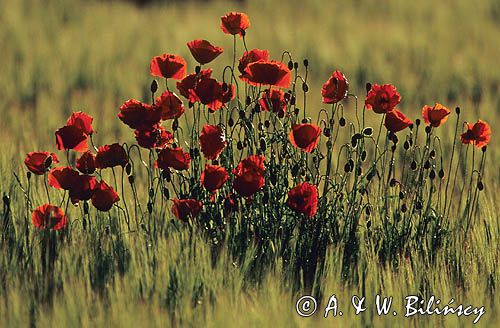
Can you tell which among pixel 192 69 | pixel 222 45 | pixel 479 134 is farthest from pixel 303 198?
pixel 222 45

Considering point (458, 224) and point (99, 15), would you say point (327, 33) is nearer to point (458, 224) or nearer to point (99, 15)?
point (99, 15)

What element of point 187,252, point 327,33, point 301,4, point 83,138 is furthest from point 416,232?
point 301,4

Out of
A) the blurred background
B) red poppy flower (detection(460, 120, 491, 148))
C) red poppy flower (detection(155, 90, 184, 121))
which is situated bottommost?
red poppy flower (detection(460, 120, 491, 148))

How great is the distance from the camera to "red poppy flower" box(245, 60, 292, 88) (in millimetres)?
2188

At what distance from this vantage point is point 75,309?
74.4 inches

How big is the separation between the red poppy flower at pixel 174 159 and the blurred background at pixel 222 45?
87cm

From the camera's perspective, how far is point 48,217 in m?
2.20

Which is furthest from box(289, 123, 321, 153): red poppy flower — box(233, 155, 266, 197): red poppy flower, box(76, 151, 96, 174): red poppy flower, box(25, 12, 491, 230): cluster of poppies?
box(76, 151, 96, 174): red poppy flower

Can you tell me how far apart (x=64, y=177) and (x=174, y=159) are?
0.25m

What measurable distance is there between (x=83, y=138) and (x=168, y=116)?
20cm

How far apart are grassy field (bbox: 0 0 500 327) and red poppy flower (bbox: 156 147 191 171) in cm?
15

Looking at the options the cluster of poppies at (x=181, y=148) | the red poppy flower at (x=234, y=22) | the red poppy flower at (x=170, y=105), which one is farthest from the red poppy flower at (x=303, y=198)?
the red poppy flower at (x=234, y=22)
